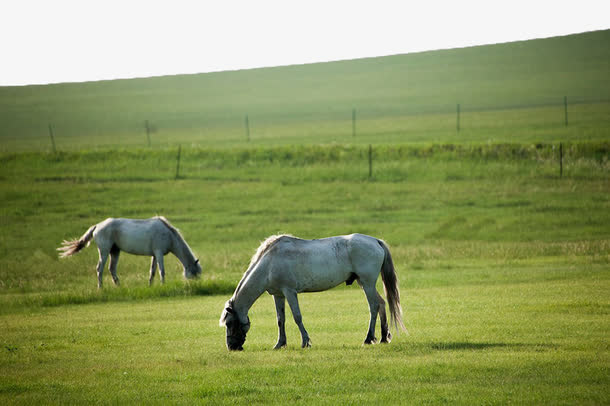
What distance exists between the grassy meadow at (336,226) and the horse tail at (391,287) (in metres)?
0.49

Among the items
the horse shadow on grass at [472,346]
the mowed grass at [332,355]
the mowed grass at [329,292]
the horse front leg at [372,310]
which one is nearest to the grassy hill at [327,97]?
the mowed grass at [329,292]

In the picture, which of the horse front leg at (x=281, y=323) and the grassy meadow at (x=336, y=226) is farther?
the horse front leg at (x=281, y=323)

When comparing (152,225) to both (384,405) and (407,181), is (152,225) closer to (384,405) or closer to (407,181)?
(384,405)

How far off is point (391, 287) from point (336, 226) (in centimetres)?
2365

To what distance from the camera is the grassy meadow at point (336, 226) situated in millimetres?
10664

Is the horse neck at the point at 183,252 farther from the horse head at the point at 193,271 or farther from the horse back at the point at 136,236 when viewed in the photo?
the horse back at the point at 136,236

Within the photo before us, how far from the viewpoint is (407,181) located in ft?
153

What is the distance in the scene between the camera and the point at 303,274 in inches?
521

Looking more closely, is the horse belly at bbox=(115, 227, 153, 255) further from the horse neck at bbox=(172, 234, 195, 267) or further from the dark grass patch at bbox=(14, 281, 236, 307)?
the dark grass patch at bbox=(14, 281, 236, 307)

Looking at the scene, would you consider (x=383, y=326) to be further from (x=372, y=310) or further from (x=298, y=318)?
(x=298, y=318)

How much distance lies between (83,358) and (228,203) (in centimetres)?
3116

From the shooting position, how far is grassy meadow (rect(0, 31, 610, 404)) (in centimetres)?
1066

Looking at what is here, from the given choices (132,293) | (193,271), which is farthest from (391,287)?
(193,271)

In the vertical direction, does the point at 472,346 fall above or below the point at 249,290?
below
